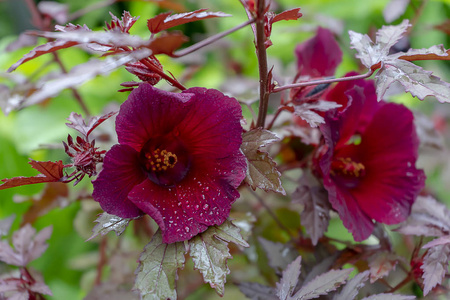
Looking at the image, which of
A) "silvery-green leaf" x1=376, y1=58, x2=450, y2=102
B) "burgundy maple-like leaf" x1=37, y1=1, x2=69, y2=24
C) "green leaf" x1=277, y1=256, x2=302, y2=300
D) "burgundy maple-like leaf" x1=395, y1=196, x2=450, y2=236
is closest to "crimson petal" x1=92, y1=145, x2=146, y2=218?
"green leaf" x1=277, y1=256, x2=302, y2=300

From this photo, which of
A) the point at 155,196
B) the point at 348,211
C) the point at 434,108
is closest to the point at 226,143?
the point at 155,196

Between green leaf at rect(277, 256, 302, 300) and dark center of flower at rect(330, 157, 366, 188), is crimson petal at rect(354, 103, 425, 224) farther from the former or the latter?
green leaf at rect(277, 256, 302, 300)

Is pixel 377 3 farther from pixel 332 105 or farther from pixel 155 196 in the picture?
pixel 155 196

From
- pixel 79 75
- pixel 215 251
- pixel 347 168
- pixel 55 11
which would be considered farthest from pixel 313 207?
pixel 55 11

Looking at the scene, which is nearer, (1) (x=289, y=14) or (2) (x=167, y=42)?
(2) (x=167, y=42)

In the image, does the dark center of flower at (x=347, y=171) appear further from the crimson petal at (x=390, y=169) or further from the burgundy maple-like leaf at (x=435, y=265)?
the burgundy maple-like leaf at (x=435, y=265)

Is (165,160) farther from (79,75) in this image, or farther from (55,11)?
(55,11)
